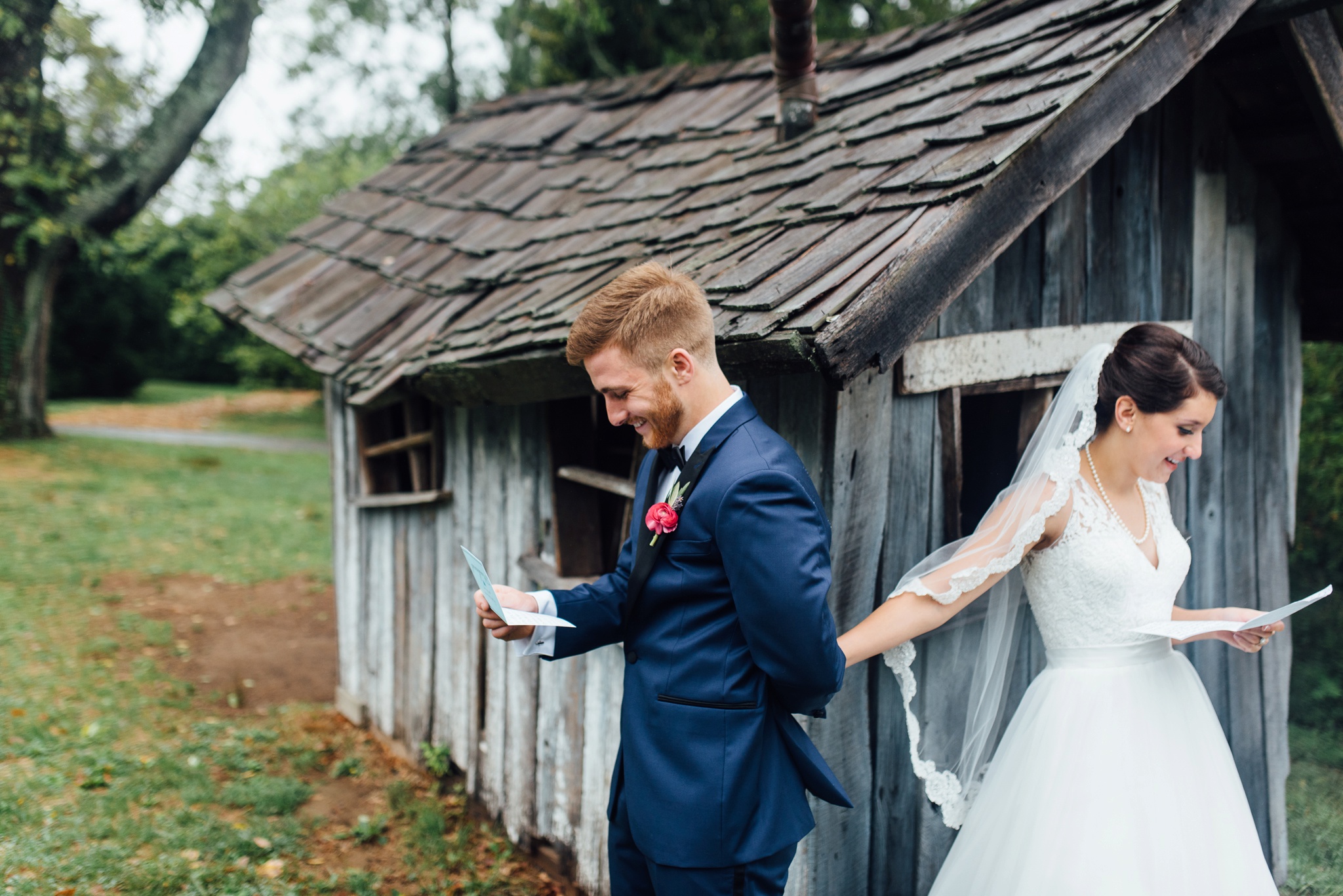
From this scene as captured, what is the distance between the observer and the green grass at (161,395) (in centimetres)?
2205

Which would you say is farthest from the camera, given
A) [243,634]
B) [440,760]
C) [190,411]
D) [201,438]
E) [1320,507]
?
[190,411]

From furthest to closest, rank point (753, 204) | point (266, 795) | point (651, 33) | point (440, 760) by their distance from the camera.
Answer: point (651, 33) < point (440, 760) < point (266, 795) < point (753, 204)

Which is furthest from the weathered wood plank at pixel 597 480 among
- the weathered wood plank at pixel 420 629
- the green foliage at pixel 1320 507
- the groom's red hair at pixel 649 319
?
the green foliage at pixel 1320 507

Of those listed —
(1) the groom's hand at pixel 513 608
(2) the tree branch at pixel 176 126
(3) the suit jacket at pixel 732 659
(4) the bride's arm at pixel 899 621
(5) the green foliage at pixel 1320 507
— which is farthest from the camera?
(2) the tree branch at pixel 176 126

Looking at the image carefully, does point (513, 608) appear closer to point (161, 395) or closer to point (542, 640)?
point (542, 640)

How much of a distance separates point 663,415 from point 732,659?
620 millimetres

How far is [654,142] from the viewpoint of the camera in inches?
211

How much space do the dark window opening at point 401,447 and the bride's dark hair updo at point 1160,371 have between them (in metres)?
3.60

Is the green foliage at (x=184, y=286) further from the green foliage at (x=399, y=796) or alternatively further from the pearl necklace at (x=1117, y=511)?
the pearl necklace at (x=1117, y=511)

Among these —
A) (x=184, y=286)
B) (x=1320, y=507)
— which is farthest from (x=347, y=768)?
(x=184, y=286)

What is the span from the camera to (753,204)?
355cm

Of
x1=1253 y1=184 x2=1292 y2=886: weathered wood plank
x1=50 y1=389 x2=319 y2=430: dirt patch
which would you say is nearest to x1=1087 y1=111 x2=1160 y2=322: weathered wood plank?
x1=1253 y1=184 x2=1292 y2=886: weathered wood plank

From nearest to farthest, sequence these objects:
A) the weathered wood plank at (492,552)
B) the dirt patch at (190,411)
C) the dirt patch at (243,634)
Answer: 1. the weathered wood plank at (492,552)
2. the dirt patch at (243,634)
3. the dirt patch at (190,411)

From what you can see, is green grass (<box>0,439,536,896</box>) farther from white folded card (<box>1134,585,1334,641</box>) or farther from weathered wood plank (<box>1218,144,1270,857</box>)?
weathered wood plank (<box>1218,144,1270,857</box>)
